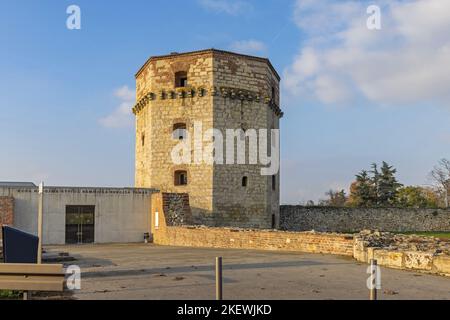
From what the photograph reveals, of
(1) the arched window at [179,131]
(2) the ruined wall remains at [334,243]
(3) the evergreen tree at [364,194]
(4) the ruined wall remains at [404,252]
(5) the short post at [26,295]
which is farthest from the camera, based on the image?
(3) the evergreen tree at [364,194]

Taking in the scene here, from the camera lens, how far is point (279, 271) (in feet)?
35.5

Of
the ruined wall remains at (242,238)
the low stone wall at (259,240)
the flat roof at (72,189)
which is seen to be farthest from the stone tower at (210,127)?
the low stone wall at (259,240)

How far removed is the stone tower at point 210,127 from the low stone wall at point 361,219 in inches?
355

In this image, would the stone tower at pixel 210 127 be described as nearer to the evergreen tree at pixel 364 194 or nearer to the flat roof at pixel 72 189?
the flat roof at pixel 72 189

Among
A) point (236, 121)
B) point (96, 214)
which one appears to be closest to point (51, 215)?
point (96, 214)

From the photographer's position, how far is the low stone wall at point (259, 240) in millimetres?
14383

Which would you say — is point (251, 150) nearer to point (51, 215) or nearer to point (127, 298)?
point (51, 215)

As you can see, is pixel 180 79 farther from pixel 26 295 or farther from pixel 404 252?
pixel 26 295

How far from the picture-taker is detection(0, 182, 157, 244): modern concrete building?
23016 millimetres

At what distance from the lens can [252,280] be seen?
31.0 ft

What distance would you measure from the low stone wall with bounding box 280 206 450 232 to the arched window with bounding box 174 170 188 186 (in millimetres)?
10670
